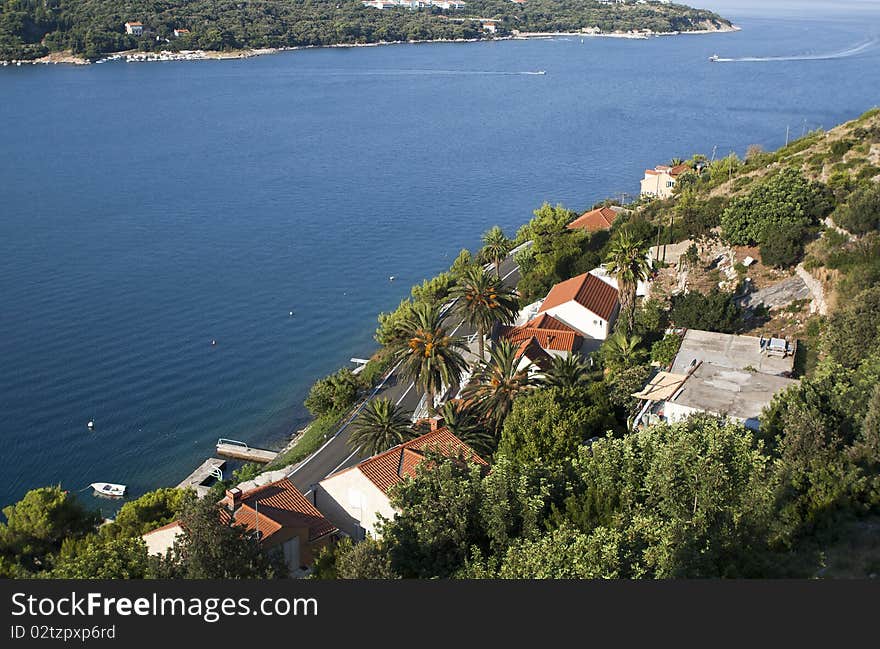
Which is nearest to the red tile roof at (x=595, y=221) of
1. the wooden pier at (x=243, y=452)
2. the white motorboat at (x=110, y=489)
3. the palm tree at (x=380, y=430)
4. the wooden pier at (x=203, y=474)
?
the wooden pier at (x=243, y=452)

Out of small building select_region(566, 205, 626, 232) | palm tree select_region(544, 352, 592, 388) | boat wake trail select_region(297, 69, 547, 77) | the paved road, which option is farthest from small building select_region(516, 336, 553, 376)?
boat wake trail select_region(297, 69, 547, 77)

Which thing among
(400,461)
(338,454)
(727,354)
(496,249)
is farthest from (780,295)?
(338,454)

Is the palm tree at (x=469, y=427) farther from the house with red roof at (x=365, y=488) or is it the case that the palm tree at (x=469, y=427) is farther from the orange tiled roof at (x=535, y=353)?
the orange tiled roof at (x=535, y=353)

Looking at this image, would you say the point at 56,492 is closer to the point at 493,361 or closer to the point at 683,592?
the point at 493,361

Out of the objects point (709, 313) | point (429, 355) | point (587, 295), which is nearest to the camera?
point (429, 355)

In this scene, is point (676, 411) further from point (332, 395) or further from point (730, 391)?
point (332, 395)

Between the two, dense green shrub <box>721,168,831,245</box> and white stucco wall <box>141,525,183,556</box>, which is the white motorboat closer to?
white stucco wall <box>141,525,183,556</box>

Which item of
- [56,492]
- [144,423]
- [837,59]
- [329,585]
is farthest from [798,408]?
[837,59]
